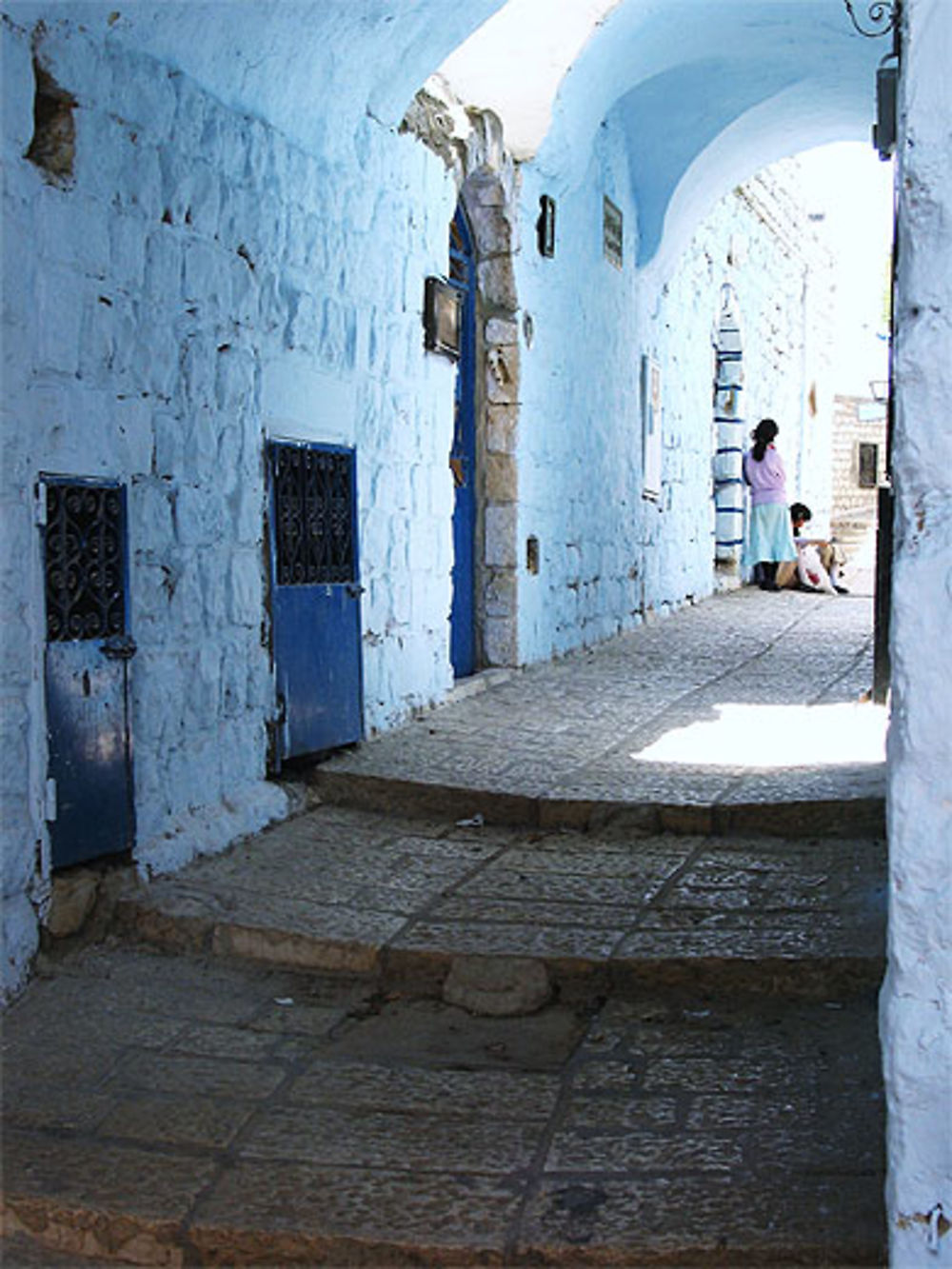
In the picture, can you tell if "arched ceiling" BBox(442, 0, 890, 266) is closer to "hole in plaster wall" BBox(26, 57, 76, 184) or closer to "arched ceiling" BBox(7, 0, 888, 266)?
"arched ceiling" BBox(7, 0, 888, 266)

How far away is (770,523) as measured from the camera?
12.6 metres

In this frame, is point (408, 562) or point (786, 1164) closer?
point (786, 1164)

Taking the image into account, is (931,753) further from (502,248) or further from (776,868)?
(502,248)

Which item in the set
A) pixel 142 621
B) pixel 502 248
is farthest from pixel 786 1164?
pixel 502 248

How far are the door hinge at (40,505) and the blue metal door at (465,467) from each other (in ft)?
11.4

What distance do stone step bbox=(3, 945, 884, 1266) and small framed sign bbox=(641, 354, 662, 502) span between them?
7002 mm

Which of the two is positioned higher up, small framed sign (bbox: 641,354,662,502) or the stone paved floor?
small framed sign (bbox: 641,354,662,502)

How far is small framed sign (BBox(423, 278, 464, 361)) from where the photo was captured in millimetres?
6012

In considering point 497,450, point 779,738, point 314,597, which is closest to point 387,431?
point 314,597

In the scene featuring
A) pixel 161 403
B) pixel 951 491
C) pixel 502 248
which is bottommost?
pixel 951 491

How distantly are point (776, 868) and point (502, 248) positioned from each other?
3.95m

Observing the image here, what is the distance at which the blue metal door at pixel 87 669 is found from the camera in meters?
3.47

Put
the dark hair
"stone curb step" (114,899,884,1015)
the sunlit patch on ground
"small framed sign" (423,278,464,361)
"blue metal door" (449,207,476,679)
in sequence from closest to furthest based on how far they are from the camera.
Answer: "stone curb step" (114,899,884,1015)
the sunlit patch on ground
"small framed sign" (423,278,464,361)
"blue metal door" (449,207,476,679)
the dark hair

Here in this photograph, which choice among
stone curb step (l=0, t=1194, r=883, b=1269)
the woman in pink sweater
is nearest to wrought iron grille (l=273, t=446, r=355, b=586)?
stone curb step (l=0, t=1194, r=883, b=1269)
